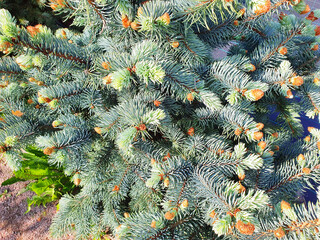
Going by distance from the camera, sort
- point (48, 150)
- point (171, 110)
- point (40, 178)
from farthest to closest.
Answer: point (40, 178) → point (171, 110) → point (48, 150)

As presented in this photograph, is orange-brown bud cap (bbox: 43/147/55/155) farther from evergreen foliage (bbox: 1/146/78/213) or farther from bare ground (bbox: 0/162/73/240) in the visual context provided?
bare ground (bbox: 0/162/73/240)

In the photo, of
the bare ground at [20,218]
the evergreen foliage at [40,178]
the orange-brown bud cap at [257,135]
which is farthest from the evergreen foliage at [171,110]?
the bare ground at [20,218]

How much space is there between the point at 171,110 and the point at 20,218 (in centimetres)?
156

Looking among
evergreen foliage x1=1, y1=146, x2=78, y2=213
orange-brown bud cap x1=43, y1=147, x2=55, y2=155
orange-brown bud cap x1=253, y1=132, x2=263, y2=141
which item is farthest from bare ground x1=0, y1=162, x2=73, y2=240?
orange-brown bud cap x1=253, y1=132, x2=263, y2=141

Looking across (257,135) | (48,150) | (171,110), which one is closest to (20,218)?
(48,150)

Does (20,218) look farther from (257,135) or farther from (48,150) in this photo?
(257,135)

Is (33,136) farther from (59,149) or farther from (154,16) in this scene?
(154,16)

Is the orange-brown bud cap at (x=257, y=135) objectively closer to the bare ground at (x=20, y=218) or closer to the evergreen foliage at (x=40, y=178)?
the evergreen foliage at (x=40, y=178)

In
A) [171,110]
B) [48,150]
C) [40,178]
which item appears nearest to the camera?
[48,150]

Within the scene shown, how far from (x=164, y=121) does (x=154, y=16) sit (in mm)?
355

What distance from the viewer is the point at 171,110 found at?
0.96m

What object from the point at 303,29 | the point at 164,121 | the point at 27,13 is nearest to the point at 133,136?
the point at 164,121

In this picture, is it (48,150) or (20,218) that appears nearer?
(48,150)

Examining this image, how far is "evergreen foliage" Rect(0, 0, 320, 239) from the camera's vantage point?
25.6 inches
